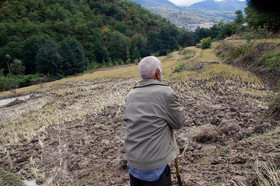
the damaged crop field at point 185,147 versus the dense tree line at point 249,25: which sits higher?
the dense tree line at point 249,25

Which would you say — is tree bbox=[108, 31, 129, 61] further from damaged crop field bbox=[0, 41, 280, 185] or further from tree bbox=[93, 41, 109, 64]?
damaged crop field bbox=[0, 41, 280, 185]

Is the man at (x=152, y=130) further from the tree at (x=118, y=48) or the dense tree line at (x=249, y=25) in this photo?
the tree at (x=118, y=48)

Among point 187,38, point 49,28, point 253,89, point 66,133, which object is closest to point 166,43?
point 187,38

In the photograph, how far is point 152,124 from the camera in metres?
1.70

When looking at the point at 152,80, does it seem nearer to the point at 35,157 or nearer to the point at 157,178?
the point at 157,178

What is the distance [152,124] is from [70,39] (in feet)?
174

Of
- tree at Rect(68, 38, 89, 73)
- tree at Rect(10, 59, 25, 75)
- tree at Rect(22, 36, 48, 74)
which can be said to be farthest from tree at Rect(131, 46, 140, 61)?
tree at Rect(10, 59, 25, 75)

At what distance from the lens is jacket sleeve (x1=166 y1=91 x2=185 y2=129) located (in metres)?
1.73

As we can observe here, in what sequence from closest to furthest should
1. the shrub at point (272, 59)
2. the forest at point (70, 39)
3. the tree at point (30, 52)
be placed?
1. the shrub at point (272, 59)
2. the forest at point (70, 39)
3. the tree at point (30, 52)

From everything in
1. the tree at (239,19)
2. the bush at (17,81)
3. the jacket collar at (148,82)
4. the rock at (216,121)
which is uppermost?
the tree at (239,19)

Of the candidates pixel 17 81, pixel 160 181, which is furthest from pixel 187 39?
pixel 160 181

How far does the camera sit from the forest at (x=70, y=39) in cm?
3397

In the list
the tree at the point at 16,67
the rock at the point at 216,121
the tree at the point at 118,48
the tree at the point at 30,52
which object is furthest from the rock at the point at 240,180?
the tree at the point at 118,48

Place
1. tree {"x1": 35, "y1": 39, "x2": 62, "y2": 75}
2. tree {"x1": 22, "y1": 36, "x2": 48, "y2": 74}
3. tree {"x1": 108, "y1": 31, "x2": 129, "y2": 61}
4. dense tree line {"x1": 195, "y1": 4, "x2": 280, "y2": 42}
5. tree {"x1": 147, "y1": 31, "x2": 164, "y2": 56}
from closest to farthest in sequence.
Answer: dense tree line {"x1": 195, "y1": 4, "x2": 280, "y2": 42}
tree {"x1": 35, "y1": 39, "x2": 62, "y2": 75}
tree {"x1": 22, "y1": 36, "x2": 48, "y2": 74}
tree {"x1": 108, "y1": 31, "x2": 129, "y2": 61}
tree {"x1": 147, "y1": 31, "x2": 164, "y2": 56}
